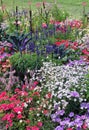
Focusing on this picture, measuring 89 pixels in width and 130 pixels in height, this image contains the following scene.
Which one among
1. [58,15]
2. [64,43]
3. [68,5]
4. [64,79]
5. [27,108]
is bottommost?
[68,5]

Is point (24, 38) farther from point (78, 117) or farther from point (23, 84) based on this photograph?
point (78, 117)

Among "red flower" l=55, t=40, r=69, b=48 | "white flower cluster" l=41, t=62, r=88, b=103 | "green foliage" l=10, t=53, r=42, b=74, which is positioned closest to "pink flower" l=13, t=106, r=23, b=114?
"white flower cluster" l=41, t=62, r=88, b=103

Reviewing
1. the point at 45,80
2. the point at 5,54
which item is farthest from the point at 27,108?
the point at 5,54

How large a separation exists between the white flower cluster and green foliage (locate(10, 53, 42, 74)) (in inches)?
10.4

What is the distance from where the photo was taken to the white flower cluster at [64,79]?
5.18 metres

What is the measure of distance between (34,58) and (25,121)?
64.9 inches

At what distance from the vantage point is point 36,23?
28.9ft

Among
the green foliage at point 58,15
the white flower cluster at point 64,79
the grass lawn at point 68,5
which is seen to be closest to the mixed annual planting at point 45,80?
the white flower cluster at point 64,79

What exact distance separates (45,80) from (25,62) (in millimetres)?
786

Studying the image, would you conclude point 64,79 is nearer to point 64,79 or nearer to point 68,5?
point 64,79

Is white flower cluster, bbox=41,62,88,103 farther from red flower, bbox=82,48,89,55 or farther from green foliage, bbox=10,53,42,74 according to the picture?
red flower, bbox=82,48,89,55

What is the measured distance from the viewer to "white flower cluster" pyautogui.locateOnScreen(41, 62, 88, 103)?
5.18m

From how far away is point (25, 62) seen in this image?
255 inches

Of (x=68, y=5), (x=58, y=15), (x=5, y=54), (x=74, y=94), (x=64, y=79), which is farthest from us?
(x=68, y=5)
